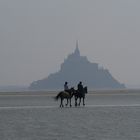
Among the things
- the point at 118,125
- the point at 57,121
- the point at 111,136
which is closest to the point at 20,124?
the point at 57,121

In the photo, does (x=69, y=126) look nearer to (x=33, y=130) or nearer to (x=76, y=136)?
(x=33, y=130)

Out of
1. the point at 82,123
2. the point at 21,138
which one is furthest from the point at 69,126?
the point at 21,138

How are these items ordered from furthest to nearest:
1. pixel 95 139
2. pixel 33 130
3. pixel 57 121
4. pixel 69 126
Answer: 1. pixel 57 121
2. pixel 69 126
3. pixel 33 130
4. pixel 95 139

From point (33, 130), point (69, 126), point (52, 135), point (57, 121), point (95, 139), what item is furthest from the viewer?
point (57, 121)

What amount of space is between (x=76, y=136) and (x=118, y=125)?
440 cm

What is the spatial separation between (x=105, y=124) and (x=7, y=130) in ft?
14.6

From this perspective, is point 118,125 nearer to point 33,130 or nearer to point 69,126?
point 69,126

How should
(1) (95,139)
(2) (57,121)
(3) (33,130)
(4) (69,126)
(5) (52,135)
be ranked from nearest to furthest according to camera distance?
1. (1) (95,139)
2. (5) (52,135)
3. (3) (33,130)
4. (4) (69,126)
5. (2) (57,121)

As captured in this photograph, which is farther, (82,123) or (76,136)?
(82,123)

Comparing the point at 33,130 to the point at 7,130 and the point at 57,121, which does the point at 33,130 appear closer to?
the point at 7,130

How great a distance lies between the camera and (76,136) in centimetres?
1912

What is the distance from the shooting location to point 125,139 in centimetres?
1812

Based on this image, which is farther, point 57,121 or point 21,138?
point 57,121

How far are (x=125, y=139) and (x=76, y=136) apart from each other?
1.85 metres
